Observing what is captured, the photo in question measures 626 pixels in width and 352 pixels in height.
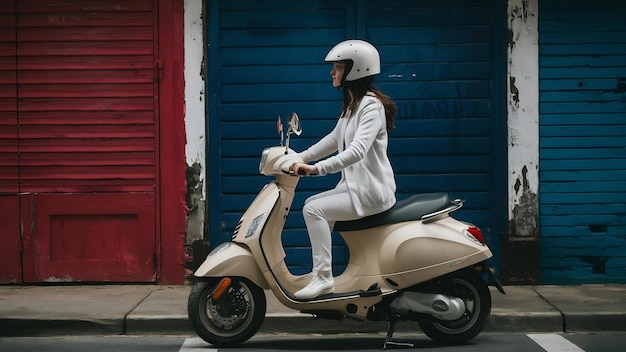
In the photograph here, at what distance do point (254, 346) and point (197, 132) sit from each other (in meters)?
2.96

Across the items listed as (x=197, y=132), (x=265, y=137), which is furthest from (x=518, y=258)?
(x=197, y=132)

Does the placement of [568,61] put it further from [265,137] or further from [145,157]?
[145,157]

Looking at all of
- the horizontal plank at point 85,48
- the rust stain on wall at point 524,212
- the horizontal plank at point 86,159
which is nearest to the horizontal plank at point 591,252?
the rust stain on wall at point 524,212

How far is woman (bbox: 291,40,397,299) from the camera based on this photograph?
7055 millimetres

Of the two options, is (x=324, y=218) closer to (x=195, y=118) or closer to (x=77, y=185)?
(x=195, y=118)

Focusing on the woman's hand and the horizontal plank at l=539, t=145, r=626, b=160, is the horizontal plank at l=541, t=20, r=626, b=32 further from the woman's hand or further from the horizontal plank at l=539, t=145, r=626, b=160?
the woman's hand

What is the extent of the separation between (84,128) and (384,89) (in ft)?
9.11

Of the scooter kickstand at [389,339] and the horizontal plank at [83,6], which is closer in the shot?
the scooter kickstand at [389,339]

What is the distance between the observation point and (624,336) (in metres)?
7.82

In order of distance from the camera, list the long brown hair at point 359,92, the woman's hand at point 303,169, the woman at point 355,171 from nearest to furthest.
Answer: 1. the woman's hand at point 303,169
2. the woman at point 355,171
3. the long brown hair at point 359,92


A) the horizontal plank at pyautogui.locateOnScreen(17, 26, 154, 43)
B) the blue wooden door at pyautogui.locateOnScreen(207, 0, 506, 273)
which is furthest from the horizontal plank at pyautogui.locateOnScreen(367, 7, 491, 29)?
the horizontal plank at pyautogui.locateOnScreen(17, 26, 154, 43)

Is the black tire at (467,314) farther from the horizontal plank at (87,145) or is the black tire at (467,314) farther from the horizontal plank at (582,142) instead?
the horizontal plank at (87,145)

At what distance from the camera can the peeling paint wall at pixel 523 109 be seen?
9.76 metres

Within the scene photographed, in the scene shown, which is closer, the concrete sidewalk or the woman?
the woman
